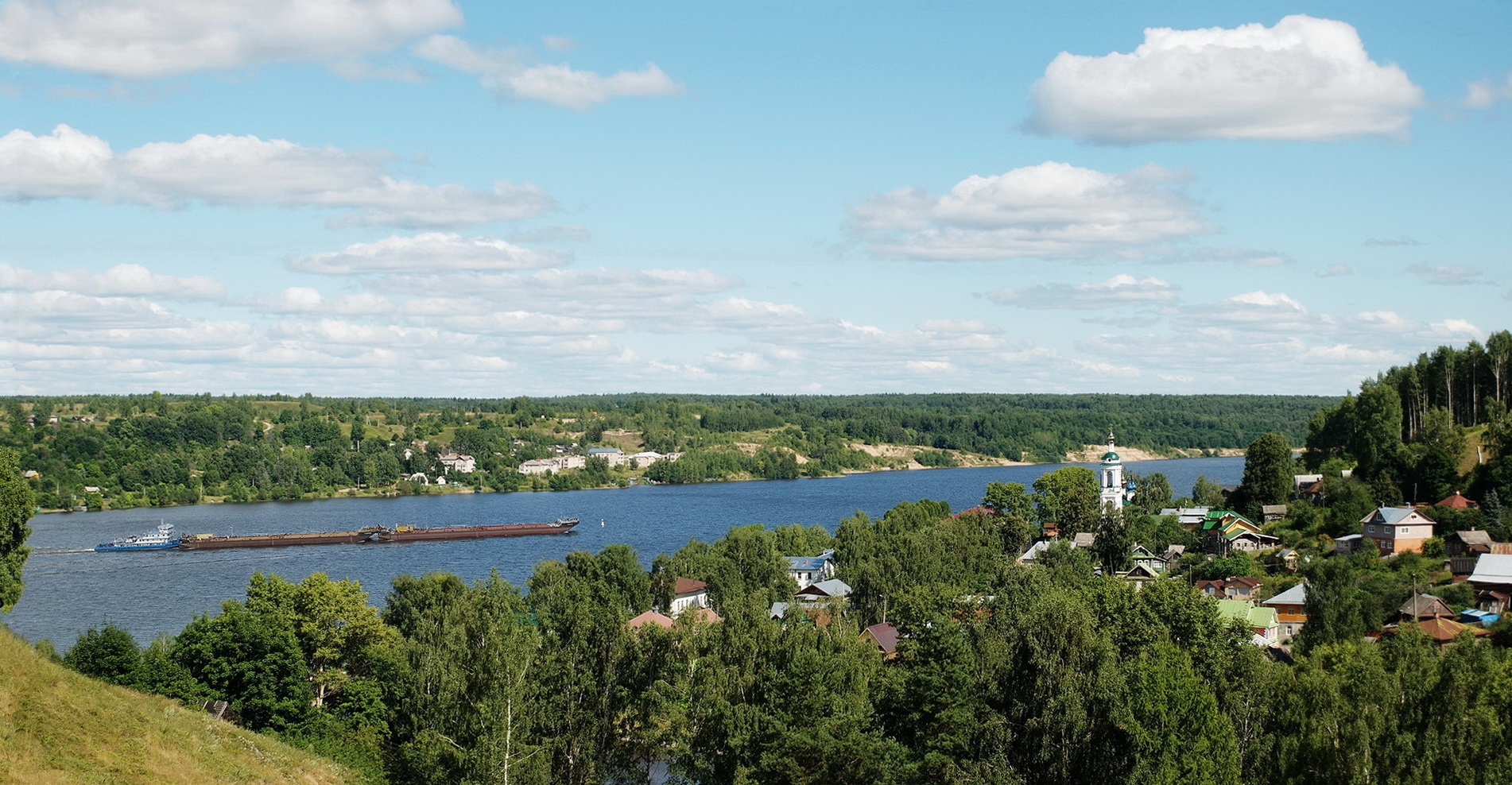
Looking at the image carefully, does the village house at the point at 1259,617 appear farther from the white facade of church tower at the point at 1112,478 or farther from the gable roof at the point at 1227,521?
the white facade of church tower at the point at 1112,478

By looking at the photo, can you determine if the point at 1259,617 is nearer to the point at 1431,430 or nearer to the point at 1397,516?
the point at 1397,516

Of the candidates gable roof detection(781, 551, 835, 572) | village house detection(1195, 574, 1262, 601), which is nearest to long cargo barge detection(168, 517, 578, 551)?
gable roof detection(781, 551, 835, 572)

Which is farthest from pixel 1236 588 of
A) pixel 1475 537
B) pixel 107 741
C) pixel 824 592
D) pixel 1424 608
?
pixel 107 741

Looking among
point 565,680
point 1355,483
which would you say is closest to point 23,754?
point 565,680

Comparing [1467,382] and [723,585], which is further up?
[1467,382]

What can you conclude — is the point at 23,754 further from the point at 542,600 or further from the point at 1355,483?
the point at 1355,483

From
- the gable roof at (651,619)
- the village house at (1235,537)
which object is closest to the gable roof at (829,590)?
the gable roof at (651,619)
